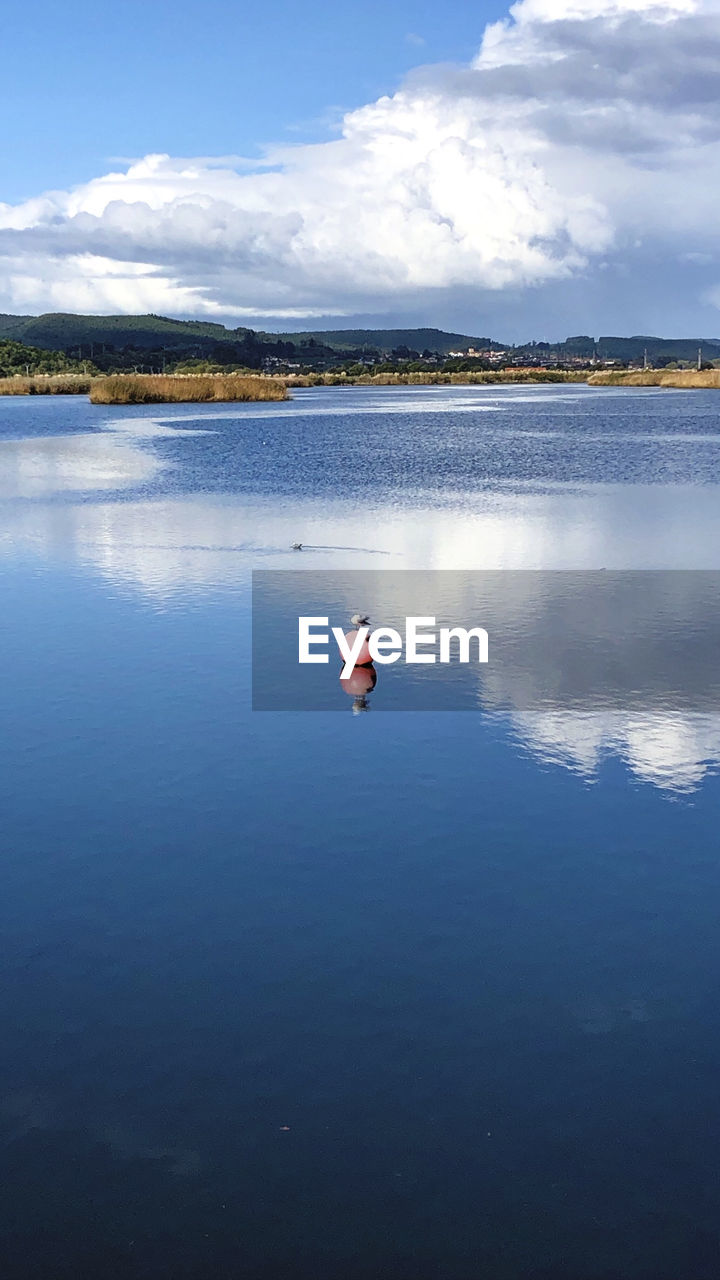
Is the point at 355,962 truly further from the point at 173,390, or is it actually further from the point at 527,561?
the point at 173,390

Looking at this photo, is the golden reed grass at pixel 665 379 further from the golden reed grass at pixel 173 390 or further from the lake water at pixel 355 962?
the lake water at pixel 355 962

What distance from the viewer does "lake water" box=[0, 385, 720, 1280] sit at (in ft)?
21.4

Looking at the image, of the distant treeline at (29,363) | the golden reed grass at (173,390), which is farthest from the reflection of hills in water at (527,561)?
the distant treeline at (29,363)

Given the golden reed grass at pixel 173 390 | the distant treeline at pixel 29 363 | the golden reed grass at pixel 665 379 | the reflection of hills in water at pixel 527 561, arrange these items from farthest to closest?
the distant treeline at pixel 29 363 < the golden reed grass at pixel 665 379 < the golden reed grass at pixel 173 390 < the reflection of hills in water at pixel 527 561

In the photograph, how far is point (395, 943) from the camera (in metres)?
9.41

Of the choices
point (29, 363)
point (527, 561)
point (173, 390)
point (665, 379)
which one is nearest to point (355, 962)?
point (527, 561)

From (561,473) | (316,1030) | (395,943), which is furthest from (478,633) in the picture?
(561,473)

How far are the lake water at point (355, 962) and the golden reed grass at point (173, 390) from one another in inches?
3708

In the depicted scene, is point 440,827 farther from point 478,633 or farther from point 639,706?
point 478,633

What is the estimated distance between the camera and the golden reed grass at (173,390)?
110 metres

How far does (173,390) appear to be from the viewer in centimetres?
11262

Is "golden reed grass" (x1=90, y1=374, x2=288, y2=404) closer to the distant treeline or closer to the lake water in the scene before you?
the distant treeline

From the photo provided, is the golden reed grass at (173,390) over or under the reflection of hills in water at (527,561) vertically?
over

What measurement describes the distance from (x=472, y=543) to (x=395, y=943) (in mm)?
18925
